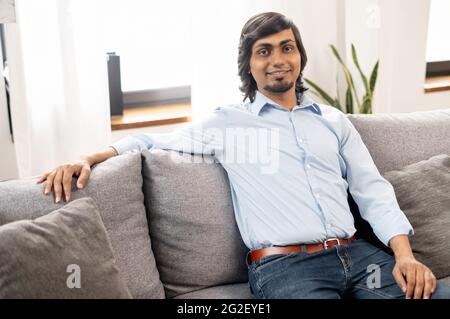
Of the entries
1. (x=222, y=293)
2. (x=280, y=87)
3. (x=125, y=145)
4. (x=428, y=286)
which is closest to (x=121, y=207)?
(x=125, y=145)

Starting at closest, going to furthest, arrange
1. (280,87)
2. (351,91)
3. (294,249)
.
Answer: (294,249), (280,87), (351,91)

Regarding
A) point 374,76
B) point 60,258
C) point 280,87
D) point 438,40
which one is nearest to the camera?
point 60,258

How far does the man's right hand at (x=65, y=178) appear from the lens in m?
1.63

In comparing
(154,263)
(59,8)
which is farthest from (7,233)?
(59,8)

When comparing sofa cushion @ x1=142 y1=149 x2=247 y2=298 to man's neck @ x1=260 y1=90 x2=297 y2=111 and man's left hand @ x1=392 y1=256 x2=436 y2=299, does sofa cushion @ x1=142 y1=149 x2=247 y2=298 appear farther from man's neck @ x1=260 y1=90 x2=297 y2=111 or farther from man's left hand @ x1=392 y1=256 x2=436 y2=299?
man's left hand @ x1=392 y1=256 x2=436 y2=299

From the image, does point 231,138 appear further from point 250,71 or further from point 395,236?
point 395,236

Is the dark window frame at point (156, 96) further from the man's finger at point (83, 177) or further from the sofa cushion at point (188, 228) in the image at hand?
the man's finger at point (83, 177)

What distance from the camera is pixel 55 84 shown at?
2.59 meters

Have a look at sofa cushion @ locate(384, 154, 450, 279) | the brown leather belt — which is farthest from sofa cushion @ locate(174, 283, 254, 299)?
sofa cushion @ locate(384, 154, 450, 279)

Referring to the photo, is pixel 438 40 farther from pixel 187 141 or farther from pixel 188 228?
pixel 188 228

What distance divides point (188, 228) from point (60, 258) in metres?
0.49

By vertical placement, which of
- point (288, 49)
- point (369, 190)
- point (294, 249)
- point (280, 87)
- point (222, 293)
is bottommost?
point (222, 293)

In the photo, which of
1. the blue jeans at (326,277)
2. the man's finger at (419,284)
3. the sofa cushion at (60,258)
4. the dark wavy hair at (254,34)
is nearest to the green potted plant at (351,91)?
the dark wavy hair at (254,34)
